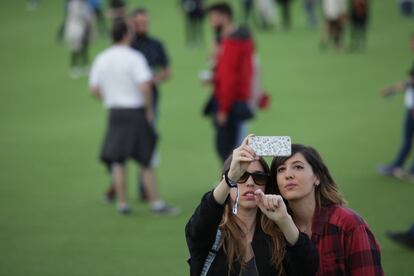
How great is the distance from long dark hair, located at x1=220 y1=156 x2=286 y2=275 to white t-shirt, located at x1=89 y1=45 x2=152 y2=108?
13.7 feet

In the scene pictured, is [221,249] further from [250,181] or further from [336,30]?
[336,30]

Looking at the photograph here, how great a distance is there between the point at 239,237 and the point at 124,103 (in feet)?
14.5

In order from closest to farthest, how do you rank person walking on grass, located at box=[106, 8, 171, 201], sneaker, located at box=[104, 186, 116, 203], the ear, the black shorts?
the ear → the black shorts → person walking on grass, located at box=[106, 8, 171, 201] → sneaker, located at box=[104, 186, 116, 203]

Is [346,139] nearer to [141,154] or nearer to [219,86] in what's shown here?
[219,86]

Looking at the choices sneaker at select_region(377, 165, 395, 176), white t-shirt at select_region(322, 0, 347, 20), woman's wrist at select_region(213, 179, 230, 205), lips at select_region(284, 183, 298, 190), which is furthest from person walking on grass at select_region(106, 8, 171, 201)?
white t-shirt at select_region(322, 0, 347, 20)

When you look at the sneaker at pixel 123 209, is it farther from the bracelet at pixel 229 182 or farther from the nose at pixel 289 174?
the bracelet at pixel 229 182

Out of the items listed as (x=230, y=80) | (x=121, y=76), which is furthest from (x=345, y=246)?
(x=230, y=80)

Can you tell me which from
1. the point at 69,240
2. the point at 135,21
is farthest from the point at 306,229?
the point at 135,21

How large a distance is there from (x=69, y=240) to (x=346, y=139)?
4.91m

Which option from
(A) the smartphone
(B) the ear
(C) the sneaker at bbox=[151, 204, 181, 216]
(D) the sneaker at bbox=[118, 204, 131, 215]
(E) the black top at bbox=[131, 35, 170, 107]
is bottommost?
(C) the sneaker at bbox=[151, 204, 181, 216]

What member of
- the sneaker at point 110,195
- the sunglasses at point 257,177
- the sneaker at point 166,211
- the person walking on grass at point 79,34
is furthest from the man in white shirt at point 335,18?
the sunglasses at point 257,177

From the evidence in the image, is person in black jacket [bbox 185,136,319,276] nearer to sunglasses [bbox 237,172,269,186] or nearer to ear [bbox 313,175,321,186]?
sunglasses [bbox 237,172,269,186]

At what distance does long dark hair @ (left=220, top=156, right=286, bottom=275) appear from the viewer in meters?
3.37

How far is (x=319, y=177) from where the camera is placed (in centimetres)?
376
